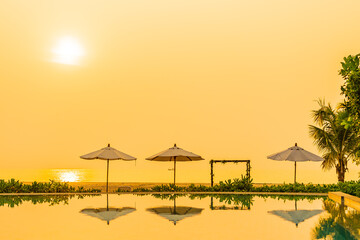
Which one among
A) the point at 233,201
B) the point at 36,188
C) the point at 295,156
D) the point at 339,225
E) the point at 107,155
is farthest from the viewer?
the point at 295,156

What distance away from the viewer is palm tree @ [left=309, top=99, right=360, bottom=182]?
26.9m

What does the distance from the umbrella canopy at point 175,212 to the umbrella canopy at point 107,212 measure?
97cm

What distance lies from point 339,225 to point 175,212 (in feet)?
18.6

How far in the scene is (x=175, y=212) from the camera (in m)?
15.5

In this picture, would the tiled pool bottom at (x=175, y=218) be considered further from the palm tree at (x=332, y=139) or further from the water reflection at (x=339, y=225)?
the palm tree at (x=332, y=139)

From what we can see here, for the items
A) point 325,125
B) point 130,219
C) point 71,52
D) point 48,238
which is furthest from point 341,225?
point 71,52

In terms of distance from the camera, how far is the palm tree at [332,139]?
26875 mm

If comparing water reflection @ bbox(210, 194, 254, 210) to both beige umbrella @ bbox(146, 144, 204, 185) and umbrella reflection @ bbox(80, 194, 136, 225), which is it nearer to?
beige umbrella @ bbox(146, 144, 204, 185)

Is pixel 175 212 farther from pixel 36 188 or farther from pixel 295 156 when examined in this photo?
pixel 36 188

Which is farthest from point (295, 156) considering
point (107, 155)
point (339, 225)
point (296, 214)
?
point (339, 225)

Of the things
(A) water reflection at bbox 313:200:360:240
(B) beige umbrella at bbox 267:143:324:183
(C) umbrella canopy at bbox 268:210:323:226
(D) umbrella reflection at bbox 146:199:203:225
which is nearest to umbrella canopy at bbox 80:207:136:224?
(D) umbrella reflection at bbox 146:199:203:225

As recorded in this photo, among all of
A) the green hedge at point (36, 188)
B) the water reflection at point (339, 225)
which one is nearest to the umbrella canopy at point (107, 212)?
the water reflection at point (339, 225)

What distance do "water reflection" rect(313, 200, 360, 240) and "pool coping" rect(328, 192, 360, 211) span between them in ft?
0.75

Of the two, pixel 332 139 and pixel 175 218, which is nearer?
pixel 175 218
